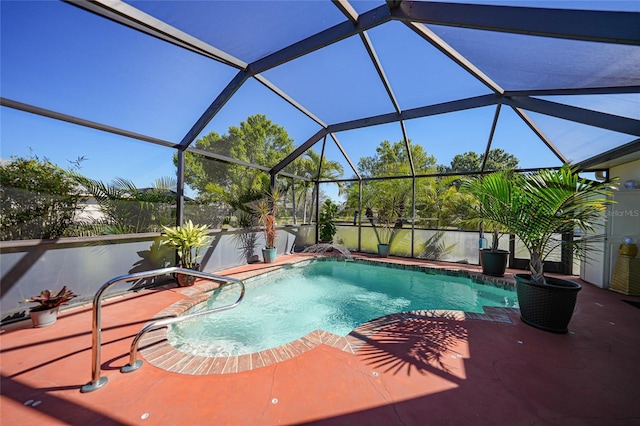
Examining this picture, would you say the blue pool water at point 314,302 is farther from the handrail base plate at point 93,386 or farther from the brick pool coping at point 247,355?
the handrail base plate at point 93,386

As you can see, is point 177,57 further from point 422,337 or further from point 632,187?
point 632,187

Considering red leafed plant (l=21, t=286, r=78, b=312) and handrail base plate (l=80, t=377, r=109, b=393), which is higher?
red leafed plant (l=21, t=286, r=78, b=312)

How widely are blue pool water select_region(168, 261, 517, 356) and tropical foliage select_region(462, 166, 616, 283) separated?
74.9 inches

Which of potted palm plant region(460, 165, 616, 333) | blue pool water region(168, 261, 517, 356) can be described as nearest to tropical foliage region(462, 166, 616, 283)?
potted palm plant region(460, 165, 616, 333)

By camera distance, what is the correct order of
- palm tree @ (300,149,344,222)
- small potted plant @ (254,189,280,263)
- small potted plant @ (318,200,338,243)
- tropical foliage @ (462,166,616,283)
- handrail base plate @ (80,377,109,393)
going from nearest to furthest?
handrail base plate @ (80,377,109,393) < tropical foliage @ (462,166,616,283) < small potted plant @ (254,189,280,263) < small potted plant @ (318,200,338,243) < palm tree @ (300,149,344,222)

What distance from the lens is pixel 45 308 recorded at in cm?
327

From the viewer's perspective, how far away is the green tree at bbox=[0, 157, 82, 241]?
3426 millimetres

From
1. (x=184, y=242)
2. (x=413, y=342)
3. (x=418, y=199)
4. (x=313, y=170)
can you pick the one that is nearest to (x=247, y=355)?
(x=413, y=342)

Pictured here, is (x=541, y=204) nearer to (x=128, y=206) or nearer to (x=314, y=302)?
(x=314, y=302)

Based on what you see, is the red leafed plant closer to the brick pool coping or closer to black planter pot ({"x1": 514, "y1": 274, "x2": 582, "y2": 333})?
the brick pool coping

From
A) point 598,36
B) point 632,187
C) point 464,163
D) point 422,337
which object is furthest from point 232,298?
point 464,163

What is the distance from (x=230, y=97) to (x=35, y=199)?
11.9 feet

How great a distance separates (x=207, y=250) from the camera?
20.3ft

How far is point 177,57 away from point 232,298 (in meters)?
4.56
